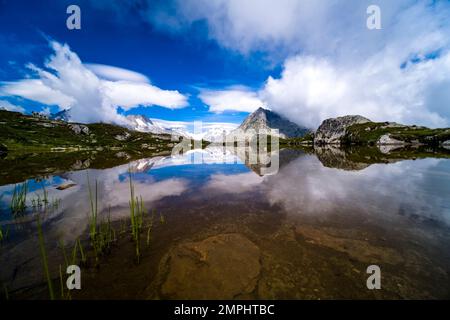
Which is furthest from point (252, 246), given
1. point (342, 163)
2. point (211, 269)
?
point (342, 163)

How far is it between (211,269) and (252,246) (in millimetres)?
3355

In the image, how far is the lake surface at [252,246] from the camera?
9.32m

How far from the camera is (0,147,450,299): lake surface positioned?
367 inches

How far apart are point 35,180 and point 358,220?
44591 mm

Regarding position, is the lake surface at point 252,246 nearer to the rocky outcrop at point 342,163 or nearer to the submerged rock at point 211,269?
the submerged rock at point 211,269

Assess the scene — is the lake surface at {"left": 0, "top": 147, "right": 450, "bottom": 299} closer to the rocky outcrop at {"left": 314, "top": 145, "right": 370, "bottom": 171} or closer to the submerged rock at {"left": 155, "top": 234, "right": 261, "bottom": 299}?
the submerged rock at {"left": 155, "top": 234, "right": 261, "bottom": 299}

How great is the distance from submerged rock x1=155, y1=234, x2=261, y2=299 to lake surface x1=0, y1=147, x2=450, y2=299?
55mm

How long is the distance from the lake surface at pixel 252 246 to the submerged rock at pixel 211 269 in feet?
0.18

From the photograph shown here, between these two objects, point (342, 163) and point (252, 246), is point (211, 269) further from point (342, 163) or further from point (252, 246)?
point (342, 163)

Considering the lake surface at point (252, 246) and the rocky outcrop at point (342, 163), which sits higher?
the rocky outcrop at point (342, 163)

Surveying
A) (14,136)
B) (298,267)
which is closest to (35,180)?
(298,267)

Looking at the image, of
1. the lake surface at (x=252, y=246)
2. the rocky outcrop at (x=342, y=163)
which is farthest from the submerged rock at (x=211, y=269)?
the rocky outcrop at (x=342, y=163)

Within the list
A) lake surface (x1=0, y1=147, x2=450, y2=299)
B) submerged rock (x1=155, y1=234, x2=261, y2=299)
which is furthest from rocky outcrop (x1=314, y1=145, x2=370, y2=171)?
submerged rock (x1=155, y1=234, x2=261, y2=299)
